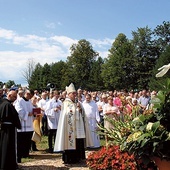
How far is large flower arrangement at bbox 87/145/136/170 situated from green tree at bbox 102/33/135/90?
45112mm

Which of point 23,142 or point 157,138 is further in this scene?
point 23,142

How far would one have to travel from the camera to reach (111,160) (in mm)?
5840

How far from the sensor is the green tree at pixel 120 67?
168 feet

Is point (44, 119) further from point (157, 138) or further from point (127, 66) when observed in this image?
point (127, 66)

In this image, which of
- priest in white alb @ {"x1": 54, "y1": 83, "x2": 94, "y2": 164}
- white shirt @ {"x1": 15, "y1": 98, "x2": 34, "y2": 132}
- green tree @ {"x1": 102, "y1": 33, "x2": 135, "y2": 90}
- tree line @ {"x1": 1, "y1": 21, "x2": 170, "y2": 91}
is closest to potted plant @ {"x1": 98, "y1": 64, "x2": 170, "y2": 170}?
priest in white alb @ {"x1": 54, "y1": 83, "x2": 94, "y2": 164}

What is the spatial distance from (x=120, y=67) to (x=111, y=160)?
46.5 meters

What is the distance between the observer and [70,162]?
8414mm

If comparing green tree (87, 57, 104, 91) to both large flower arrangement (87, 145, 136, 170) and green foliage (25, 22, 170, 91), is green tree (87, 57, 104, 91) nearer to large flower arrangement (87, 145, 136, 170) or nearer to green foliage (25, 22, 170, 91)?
green foliage (25, 22, 170, 91)

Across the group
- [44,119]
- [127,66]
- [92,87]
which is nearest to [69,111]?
[44,119]

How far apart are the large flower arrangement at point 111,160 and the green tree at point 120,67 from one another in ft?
148

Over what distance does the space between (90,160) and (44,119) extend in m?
7.76

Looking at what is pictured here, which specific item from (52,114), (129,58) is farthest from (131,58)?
(52,114)

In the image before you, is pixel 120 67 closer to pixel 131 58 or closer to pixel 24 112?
pixel 131 58

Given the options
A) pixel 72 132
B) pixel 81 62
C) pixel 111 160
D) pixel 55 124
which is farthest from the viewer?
pixel 81 62
